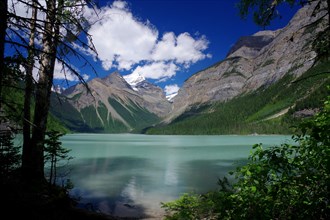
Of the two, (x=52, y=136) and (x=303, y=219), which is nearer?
(x=303, y=219)

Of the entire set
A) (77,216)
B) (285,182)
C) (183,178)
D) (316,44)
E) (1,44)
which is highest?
(316,44)

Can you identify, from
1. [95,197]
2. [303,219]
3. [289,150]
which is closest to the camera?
[303,219]

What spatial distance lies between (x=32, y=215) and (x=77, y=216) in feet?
7.50

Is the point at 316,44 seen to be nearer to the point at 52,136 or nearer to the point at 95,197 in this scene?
the point at 52,136

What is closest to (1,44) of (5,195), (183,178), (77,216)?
(5,195)

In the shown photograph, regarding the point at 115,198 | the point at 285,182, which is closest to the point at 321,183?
the point at 285,182

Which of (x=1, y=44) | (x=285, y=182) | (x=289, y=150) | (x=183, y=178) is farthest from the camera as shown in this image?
(x=183, y=178)

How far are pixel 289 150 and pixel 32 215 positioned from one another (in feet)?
20.6

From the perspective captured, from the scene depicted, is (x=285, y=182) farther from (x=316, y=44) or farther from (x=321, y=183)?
(x=316, y=44)

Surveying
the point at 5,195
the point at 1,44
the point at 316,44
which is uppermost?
the point at 316,44

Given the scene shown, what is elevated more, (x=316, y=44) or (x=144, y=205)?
(x=316, y=44)

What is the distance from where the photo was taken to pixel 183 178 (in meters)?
35.4

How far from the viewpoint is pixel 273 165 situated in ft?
20.4

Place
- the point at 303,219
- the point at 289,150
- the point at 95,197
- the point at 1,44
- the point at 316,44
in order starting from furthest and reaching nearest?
1. the point at 95,197
2. the point at 316,44
3. the point at 289,150
4. the point at 303,219
5. the point at 1,44
